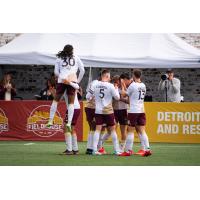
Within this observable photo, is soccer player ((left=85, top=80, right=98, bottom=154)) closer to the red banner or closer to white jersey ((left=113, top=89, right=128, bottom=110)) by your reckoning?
white jersey ((left=113, top=89, right=128, bottom=110))

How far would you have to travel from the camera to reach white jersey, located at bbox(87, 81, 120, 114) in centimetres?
1661

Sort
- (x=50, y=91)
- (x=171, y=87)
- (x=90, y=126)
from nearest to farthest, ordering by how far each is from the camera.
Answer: (x=90, y=126) < (x=171, y=87) < (x=50, y=91)

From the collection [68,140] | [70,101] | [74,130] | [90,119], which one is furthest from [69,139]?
[70,101]

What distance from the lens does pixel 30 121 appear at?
22.9m

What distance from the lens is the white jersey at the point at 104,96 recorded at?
1661 centimetres

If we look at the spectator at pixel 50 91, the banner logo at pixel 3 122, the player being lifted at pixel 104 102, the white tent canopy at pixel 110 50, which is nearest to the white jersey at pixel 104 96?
the player being lifted at pixel 104 102

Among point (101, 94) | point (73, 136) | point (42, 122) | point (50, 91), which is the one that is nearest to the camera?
point (101, 94)

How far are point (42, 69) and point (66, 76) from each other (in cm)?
1661

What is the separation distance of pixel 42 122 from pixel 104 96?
642 centimetres

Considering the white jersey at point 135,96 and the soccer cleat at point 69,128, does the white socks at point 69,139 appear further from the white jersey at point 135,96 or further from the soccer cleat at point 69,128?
the white jersey at point 135,96

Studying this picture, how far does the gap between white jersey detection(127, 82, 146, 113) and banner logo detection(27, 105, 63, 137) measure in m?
6.19

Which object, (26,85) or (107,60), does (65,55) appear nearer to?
(107,60)

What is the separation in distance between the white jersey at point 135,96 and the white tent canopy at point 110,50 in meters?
8.08

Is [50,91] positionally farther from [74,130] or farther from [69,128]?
[69,128]
